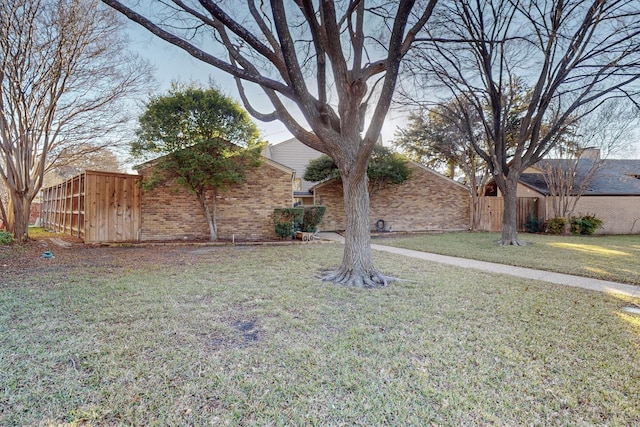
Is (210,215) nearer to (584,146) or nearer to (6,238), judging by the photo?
(6,238)

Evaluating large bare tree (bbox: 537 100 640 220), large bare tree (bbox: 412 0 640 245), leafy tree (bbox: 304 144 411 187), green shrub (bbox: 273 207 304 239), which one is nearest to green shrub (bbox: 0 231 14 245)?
green shrub (bbox: 273 207 304 239)

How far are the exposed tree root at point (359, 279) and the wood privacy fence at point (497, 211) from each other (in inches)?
571

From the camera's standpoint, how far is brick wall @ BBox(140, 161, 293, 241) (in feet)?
37.5

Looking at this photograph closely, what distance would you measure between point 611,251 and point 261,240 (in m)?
12.0

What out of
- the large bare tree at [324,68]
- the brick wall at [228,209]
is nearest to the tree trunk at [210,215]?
the brick wall at [228,209]

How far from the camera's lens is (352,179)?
5602mm

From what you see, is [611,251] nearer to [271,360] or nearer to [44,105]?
[271,360]

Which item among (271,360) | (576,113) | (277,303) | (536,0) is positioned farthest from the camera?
(576,113)

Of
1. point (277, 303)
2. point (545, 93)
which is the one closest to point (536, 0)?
point (545, 93)

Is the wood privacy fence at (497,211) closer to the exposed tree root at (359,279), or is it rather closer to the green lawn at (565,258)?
the green lawn at (565,258)

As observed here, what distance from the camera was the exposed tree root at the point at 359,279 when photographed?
17.8ft

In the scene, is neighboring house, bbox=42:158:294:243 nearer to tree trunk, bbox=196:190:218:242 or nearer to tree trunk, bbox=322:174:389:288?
tree trunk, bbox=196:190:218:242

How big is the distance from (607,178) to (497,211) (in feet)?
26.4

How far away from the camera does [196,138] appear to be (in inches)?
410
